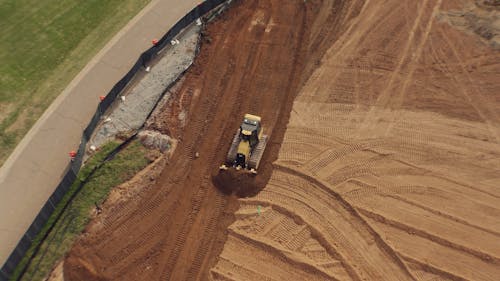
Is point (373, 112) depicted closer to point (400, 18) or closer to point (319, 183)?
point (319, 183)

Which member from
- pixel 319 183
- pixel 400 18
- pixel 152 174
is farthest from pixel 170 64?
pixel 400 18

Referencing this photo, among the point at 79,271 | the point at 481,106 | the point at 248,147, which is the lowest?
the point at 79,271

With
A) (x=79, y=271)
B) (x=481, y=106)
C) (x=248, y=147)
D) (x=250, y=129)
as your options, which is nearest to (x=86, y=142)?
(x=79, y=271)

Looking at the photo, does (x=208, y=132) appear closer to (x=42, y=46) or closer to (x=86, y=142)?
(x=86, y=142)

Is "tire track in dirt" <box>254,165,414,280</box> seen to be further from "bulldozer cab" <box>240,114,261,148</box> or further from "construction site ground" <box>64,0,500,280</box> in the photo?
"bulldozer cab" <box>240,114,261,148</box>

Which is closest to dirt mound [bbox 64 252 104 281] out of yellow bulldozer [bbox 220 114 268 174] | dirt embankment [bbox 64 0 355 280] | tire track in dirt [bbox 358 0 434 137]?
dirt embankment [bbox 64 0 355 280]

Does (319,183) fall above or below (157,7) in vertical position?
below
